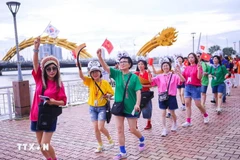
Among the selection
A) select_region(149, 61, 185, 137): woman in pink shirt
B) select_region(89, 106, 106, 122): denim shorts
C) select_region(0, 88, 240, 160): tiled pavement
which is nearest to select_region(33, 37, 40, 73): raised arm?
select_region(89, 106, 106, 122): denim shorts

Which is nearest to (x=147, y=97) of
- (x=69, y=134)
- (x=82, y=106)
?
(x=69, y=134)

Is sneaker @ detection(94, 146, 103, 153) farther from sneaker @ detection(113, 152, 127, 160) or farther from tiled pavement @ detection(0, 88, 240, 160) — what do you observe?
sneaker @ detection(113, 152, 127, 160)

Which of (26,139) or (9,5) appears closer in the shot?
(26,139)

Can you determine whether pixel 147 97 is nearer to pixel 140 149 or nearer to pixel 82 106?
pixel 140 149

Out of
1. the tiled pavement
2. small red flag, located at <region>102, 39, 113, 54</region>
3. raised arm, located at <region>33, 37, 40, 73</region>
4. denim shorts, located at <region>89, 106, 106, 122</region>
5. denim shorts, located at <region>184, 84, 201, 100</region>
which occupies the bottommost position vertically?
the tiled pavement

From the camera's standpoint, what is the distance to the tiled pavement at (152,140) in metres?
4.07

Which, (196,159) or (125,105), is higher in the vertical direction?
(125,105)

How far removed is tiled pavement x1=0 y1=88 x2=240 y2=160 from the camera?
4066 millimetres

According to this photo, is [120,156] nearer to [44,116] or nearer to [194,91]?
[44,116]

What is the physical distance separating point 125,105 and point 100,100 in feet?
1.72

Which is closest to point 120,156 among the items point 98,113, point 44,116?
point 98,113

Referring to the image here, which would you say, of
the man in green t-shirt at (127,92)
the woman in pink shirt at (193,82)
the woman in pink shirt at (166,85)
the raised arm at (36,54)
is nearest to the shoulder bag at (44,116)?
the raised arm at (36,54)

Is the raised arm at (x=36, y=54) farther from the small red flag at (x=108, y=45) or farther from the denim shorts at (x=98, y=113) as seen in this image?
the small red flag at (x=108, y=45)

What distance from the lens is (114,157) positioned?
3934 millimetres
